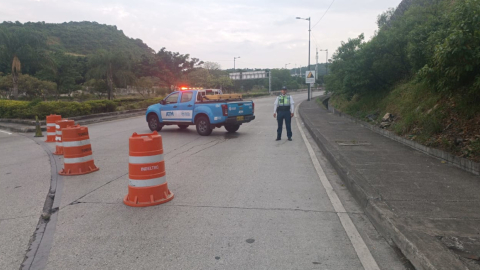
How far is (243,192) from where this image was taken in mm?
6008

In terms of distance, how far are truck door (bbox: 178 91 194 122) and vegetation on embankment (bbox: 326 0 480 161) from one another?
7.39 meters

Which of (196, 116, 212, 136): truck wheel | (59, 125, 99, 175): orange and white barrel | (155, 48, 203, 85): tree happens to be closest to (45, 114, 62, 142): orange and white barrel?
(196, 116, 212, 136): truck wheel

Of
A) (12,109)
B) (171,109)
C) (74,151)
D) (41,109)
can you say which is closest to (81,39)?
(12,109)

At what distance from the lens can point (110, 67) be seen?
4081 centimetres

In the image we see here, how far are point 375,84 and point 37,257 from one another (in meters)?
15.6

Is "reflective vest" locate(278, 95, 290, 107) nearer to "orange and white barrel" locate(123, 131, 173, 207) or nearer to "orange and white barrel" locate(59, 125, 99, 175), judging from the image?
"orange and white barrel" locate(59, 125, 99, 175)

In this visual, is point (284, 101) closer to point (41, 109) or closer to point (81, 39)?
point (41, 109)

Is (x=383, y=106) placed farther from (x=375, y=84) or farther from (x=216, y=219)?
(x=216, y=219)

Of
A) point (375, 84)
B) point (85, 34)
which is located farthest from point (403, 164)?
point (85, 34)

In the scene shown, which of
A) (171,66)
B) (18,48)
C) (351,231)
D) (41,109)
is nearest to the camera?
(351,231)

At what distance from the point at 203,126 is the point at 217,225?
30.7ft

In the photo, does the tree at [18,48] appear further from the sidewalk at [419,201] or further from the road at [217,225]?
the sidewalk at [419,201]

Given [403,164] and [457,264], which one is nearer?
[457,264]

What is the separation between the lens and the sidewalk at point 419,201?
3436 millimetres
